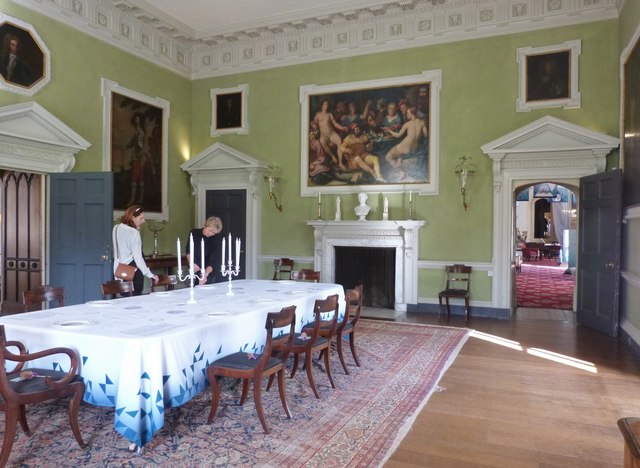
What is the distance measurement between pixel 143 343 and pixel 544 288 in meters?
11.9

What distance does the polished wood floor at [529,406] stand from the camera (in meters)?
3.14

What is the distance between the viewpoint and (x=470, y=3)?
8375 millimetres

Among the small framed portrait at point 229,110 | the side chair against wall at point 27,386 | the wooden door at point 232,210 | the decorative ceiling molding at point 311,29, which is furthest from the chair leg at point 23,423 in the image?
the small framed portrait at point 229,110

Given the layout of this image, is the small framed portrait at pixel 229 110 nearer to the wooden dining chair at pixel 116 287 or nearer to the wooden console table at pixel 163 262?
the wooden console table at pixel 163 262

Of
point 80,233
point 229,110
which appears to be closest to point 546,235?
point 229,110

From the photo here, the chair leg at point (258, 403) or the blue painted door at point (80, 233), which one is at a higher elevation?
the blue painted door at point (80, 233)

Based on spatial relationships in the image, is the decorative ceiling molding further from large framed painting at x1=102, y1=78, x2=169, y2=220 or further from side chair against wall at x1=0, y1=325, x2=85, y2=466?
side chair against wall at x1=0, y1=325, x2=85, y2=466

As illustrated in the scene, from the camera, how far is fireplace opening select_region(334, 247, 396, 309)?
30.0 feet

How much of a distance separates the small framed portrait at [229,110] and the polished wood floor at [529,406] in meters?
6.54

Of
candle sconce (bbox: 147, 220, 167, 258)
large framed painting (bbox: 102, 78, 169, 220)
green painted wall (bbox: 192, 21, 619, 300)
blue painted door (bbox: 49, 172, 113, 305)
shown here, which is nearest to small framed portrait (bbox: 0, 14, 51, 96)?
large framed painting (bbox: 102, 78, 169, 220)

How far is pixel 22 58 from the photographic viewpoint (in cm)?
697

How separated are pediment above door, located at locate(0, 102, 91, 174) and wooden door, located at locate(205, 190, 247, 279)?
2.99 metres

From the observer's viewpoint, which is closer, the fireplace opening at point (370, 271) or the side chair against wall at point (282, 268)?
the fireplace opening at point (370, 271)

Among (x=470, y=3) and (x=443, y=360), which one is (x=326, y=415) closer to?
(x=443, y=360)
